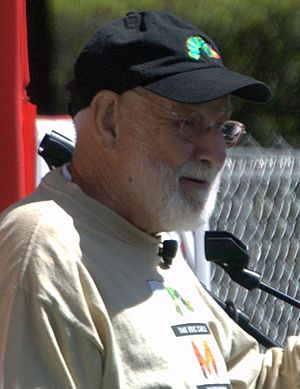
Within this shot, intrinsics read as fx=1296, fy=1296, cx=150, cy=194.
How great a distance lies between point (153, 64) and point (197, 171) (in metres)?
0.26

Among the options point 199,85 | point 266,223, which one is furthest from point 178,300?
point 266,223

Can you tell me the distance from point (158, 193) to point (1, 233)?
0.39 metres

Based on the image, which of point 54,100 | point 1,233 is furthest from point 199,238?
point 54,100

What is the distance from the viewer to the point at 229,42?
938 centimetres

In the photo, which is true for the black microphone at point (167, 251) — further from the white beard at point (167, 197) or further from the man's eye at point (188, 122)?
the man's eye at point (188, 122)

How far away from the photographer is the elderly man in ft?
8.54

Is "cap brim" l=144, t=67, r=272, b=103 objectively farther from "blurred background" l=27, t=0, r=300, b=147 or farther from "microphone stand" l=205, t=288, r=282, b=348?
"blurred background" l=27, t=0, r=300, b=147

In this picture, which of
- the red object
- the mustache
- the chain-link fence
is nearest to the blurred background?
the chain-link fence

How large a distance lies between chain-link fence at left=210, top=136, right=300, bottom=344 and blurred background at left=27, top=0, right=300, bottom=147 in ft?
6.52

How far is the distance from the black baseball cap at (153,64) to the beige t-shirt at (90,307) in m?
0.25

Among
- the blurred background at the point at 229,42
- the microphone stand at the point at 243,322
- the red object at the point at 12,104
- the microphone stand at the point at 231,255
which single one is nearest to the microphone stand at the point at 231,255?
the microphone stand at the point at 231,255

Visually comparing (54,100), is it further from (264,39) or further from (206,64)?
(206,64)

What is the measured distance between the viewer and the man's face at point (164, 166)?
9.48 ft

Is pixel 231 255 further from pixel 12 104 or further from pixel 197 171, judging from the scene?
pixel 12 104
